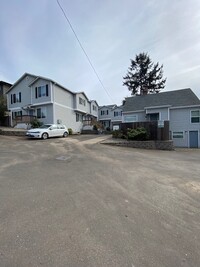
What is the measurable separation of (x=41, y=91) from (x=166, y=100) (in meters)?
17.7

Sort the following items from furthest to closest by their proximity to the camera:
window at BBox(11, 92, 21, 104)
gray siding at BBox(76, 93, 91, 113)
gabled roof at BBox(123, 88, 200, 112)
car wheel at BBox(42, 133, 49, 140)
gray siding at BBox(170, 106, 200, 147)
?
gray siding at BBox(76, 93, 91, 113)
window at BBox(11, 92, 21, 104)
gabled roof at BBox(123, 88, 200, 112)
gray siding at BBox(170, 106, 200, 147)
car wheel at BBox(42, 133, 49, 140)

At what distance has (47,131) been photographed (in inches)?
700

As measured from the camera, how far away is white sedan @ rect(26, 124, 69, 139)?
17.0 meters

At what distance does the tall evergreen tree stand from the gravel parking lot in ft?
121

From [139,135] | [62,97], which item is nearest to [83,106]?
[62,97]

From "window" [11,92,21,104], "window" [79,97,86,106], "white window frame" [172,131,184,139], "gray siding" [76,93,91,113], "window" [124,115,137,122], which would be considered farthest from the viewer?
"window" [79,97,86,106]

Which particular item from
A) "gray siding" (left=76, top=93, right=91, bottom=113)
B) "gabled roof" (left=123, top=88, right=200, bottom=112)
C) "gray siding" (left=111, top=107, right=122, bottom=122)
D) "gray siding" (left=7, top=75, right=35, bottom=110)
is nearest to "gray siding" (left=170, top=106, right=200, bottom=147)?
"gabled roof" (left=123, top=88, right=200, bottom=112)

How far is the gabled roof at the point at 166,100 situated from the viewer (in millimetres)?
22194

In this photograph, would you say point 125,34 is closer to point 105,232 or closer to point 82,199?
point 82,199

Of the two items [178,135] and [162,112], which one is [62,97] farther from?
[178,135]

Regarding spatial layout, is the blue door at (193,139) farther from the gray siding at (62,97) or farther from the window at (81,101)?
the window at (81,101)

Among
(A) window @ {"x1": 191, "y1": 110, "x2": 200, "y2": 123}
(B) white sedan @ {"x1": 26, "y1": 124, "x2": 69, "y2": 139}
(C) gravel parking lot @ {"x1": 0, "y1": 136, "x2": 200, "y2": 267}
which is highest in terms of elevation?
(A) window @ {"x1": 191, "y1": 110, "x2": 200, "y2": 123}

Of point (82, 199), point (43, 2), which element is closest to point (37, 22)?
point (43, 2)

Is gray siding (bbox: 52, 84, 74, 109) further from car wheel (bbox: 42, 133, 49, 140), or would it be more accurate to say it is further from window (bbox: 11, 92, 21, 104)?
car wheel (bbox: 42, 133, 49, 140)
